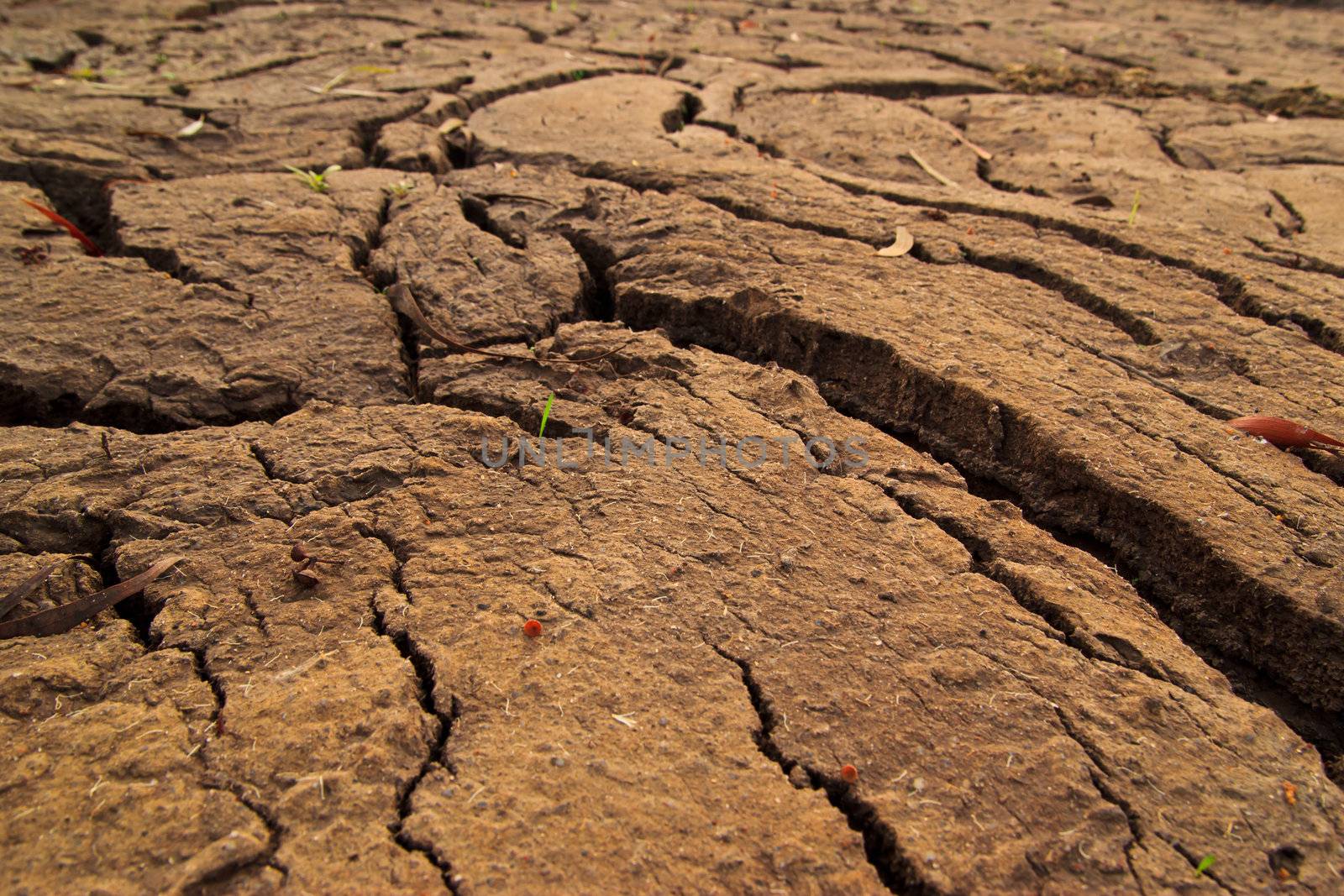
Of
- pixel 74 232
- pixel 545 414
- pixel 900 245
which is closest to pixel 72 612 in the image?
pixel 545 414

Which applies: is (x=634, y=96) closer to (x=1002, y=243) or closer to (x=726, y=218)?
(x=726, y=218)

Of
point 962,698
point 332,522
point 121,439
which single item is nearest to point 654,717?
point 962,698

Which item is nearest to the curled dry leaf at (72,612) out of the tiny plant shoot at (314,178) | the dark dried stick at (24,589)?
the dark dried stick at (24,589)

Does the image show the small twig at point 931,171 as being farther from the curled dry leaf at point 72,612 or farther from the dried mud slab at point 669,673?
the curled dry leaf at point 72,612

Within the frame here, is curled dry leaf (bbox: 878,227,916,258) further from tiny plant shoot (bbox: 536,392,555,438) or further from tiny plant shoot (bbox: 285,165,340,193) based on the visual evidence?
tiny plant shoot (bbox: 285,165,340,193)

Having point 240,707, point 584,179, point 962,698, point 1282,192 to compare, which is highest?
point 1282,192

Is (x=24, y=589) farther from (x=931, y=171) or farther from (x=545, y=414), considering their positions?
(x=931, y=171)
